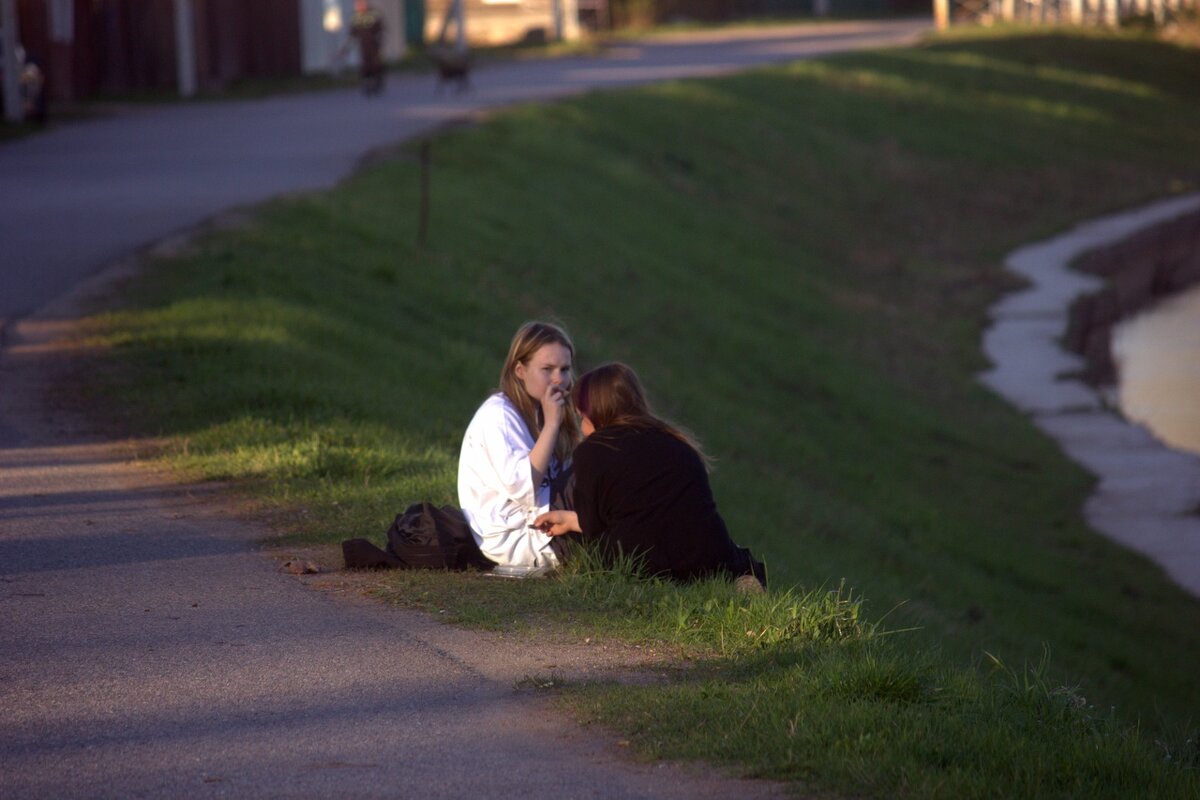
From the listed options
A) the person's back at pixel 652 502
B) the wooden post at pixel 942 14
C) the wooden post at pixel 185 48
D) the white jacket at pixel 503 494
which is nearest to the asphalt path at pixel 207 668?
the white jacket at pixel 503 494

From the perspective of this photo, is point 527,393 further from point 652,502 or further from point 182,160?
point 182,160

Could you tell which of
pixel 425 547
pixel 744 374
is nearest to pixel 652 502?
pixel 425 547

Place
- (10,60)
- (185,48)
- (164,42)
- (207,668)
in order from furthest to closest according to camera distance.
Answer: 1. (164,42)
2. (185,48)
3. (10,60)
4. (207,668)

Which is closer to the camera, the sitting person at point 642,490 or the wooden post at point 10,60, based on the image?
the sitting person at point 642,490

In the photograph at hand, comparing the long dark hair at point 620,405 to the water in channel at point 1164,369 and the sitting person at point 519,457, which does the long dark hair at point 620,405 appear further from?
the water in channel at point 1164,369

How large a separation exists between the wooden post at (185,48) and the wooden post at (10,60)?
226 inches

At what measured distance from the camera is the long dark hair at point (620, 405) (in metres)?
6.05

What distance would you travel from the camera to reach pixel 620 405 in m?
6.07

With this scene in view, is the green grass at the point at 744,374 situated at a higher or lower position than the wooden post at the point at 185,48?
lower

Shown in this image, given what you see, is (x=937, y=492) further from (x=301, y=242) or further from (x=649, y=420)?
Answer: (x=649, y=420)

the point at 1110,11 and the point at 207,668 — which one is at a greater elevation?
the point at 1110,11

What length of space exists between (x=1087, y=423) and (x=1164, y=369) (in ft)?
18.1

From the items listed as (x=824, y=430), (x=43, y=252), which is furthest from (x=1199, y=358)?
(x=43, y=252)

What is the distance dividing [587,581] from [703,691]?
1213 millimetres
